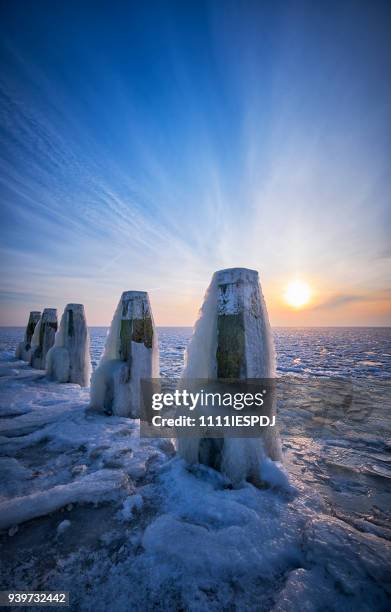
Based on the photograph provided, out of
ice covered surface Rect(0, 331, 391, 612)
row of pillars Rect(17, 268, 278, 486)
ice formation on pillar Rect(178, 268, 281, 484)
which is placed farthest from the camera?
row of pillars Rect(17, 268, 278, 486)

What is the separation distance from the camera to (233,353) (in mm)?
2504

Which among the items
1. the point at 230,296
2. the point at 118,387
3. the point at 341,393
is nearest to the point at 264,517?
the point at 230,296

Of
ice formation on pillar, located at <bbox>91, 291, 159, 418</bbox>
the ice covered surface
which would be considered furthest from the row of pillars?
the ice covered surface

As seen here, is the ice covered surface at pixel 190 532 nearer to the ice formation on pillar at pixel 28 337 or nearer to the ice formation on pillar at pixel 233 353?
the ice formation on pillar at pixel 233 353

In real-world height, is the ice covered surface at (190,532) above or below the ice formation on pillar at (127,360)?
below

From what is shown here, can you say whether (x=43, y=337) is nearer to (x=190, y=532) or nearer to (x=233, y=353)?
(x=233, y=353)

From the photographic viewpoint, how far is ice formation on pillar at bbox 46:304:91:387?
6.20 m

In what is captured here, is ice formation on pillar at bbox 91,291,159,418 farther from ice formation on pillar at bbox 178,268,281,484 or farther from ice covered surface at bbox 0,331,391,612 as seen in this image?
ice formation on pillar at bbox 178,268,281,484

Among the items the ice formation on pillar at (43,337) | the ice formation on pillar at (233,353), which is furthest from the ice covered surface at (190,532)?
the ice formation on pillar at (43,337)

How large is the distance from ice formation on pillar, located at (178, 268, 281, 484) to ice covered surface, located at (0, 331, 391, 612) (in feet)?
0.61

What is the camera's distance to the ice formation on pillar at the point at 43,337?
8109 millimetres

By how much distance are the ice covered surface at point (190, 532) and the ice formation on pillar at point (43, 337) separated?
18.2ft

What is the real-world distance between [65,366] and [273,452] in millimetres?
5565

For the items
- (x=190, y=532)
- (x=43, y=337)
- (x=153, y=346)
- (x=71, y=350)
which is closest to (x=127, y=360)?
(x=153, y=346)
